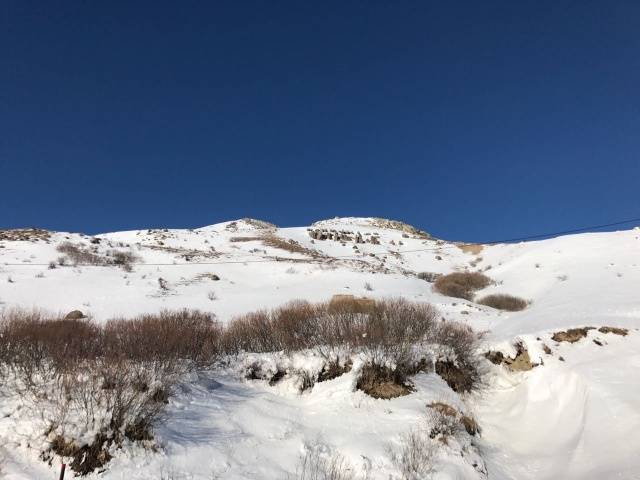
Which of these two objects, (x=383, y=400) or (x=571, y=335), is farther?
(x=571, y=335)

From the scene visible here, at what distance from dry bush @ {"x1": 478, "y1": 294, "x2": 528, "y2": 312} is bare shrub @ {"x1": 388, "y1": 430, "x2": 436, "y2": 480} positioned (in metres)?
17.6

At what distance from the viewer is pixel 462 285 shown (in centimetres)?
2942

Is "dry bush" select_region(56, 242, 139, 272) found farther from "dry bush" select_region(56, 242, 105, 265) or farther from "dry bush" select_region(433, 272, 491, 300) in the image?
"dry bush" select_region(433, 272, 491, 300)

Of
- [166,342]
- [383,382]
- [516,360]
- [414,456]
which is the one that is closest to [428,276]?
[516,360]

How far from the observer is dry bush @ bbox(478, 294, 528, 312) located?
76.3 feet

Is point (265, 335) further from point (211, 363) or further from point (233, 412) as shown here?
point (233, 412)

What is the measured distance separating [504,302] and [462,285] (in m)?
5.33

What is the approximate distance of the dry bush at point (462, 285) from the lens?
90.4 ft

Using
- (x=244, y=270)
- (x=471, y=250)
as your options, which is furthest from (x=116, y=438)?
(x=471, y=250)

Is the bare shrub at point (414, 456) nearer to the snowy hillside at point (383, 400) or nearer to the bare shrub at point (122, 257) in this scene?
the snowy hillside at point (383, 400)

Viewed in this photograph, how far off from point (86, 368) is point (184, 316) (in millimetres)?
7444

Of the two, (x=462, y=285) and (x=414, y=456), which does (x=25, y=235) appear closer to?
(x=462, y=285)

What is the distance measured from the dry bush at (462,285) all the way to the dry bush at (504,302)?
195 centimetres

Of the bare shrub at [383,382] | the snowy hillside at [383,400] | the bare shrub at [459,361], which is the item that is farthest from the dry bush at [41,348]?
the bare shrub at [459,361]
